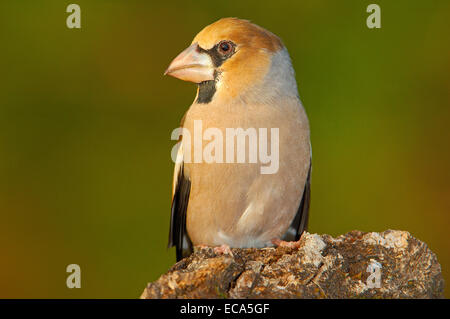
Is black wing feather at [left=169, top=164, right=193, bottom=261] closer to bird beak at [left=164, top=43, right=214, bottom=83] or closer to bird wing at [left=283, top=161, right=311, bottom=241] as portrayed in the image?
bird beak at [left=164, top=43, right=214, bottom=83]

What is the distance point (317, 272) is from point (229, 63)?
1181 millimetres

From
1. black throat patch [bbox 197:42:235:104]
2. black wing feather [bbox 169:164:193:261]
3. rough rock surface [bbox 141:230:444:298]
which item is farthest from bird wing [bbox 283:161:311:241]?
black throat patch [bbox 197:42:235:104]

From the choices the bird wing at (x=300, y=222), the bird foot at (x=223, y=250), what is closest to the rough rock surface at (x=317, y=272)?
the bird foot at (x=223, y=250)

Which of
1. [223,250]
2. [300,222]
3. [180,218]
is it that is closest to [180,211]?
[180,218]

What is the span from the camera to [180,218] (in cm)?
304

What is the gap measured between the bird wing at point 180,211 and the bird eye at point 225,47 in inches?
22.0

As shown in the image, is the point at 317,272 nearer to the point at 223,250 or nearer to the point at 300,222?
the point at 223,250

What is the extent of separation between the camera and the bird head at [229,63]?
2801mm

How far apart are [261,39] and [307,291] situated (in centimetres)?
138

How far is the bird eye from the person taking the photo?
2.81 m

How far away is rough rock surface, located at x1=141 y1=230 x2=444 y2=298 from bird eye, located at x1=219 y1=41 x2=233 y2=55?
1029mm

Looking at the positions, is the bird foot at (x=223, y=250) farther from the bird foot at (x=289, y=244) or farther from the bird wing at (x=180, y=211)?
the bird wing at (x=180, y=211)
